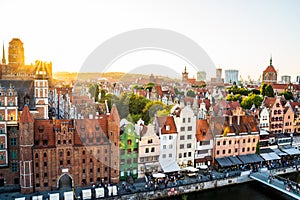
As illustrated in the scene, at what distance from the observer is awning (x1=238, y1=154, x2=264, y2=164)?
48.3 metres

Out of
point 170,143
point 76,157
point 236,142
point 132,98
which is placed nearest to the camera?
point 76,157

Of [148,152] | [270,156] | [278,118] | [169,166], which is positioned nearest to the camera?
[148,152]

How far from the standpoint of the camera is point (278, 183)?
137 ft

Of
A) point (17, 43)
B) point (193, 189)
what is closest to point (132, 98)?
point (193, 189)

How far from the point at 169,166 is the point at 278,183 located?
15.7 meters

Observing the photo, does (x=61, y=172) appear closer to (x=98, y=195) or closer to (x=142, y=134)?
(x=98, y=195)

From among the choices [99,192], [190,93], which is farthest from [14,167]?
[190,93]

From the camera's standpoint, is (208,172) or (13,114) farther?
(208,172)

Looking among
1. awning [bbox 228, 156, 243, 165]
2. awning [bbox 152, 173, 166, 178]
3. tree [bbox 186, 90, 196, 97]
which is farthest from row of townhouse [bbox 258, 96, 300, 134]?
tree [bbox 186, 90, 196, 97]

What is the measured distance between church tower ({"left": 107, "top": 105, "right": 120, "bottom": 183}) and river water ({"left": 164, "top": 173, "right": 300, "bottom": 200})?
9.16 m

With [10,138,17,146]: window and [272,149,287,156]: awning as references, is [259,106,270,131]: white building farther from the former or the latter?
[10,138,17,146]: window

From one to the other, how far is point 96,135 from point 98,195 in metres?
Result: 7.87

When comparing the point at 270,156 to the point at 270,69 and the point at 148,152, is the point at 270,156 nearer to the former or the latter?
the point at 148,152

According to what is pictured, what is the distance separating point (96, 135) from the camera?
3953 centimetres
